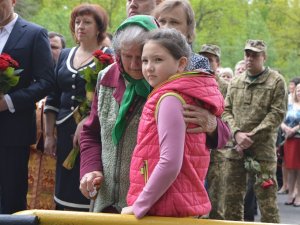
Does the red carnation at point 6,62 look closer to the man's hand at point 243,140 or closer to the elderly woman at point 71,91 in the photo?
the elderly woman at point 71,91

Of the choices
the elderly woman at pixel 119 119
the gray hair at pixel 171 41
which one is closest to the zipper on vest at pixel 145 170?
the elderly woman at pixel 119 119

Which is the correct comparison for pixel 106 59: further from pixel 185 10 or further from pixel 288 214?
pixel 288 214

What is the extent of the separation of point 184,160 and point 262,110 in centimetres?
503

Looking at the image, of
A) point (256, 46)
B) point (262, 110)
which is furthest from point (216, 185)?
point (256, 46)

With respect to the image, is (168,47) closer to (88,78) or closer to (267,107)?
(88,78)

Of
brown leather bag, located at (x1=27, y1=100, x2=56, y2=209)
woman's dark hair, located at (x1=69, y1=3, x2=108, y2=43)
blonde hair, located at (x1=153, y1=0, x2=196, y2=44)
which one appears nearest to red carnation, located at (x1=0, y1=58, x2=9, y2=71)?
woman's dark hair, located at (x1=69, y1=3, x2=108, y2=43)

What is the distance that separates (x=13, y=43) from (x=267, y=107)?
3394 millimetres

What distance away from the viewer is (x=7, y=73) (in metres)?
5.60

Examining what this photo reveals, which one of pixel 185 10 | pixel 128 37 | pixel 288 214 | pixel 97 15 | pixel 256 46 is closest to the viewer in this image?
pixel 128 37

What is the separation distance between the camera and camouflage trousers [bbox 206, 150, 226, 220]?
28.2ft

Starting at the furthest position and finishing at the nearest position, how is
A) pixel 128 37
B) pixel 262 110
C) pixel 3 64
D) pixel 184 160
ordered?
pixel 262 110 < pixel 3 64 < pixel 128 37 < pixel 184 160

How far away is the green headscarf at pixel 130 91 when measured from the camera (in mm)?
3890

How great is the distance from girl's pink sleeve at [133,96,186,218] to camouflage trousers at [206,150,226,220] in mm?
5135

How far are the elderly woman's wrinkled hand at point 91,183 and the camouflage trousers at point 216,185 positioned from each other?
466 cm
